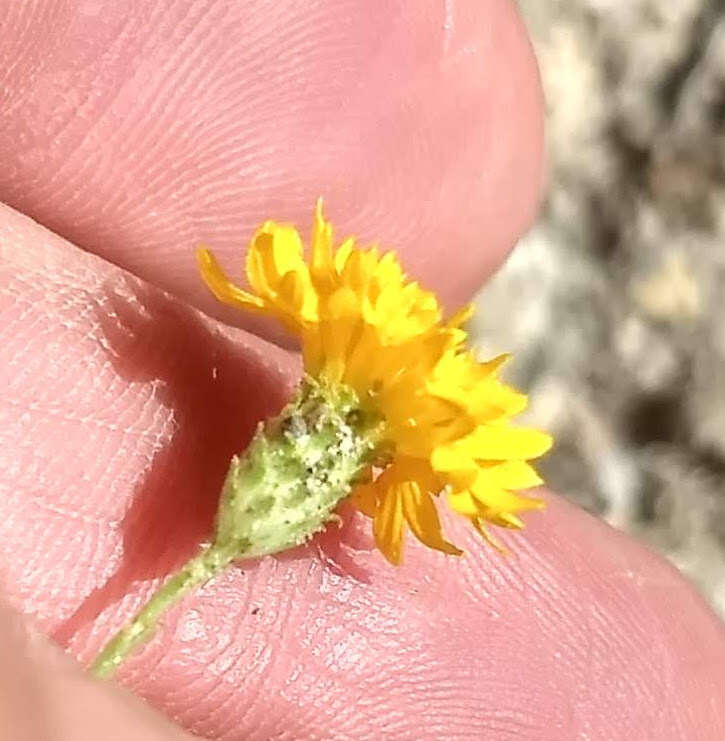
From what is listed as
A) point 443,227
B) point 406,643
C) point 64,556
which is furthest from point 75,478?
point 443,227

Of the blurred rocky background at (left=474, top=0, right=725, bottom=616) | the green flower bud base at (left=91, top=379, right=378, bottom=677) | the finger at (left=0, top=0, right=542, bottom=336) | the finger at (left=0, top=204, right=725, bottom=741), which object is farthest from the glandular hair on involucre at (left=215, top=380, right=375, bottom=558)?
the blurred rocky background at (left=474, top=0, right=725, bottom=616)

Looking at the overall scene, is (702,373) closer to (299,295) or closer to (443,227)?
(443,227)

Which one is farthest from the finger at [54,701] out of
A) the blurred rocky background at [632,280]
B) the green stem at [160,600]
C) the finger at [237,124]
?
the blurred rocky background at [632,280]

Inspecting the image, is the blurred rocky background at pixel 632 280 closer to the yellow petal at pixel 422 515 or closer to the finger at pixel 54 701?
the yellow petal at pixel 422 515

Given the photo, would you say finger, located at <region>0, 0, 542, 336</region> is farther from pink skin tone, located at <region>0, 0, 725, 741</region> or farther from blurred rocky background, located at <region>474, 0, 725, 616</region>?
blurred rocky background, located at <region>474, 0, 725, 616</region>

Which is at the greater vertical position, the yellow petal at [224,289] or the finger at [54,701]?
the yellow petal at [224,289]

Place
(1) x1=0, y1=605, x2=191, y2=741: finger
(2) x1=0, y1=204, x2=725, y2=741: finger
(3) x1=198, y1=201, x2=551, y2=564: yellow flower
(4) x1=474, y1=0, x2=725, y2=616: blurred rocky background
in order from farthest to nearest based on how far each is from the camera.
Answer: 1. (4) x1=474, y1=0, x2=725, y2=616: blurred rocky background
2. (2) x1=0, y1=204, x2=725, y2=741: finger
3. (3) x1=198, y1=201, x2=551, y2=564: yellow flower
4. (1) x1=0, y1=605, x2=191, y2=741: finger

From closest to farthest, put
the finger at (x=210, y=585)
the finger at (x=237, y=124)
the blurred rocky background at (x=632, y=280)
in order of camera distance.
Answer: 1. the finger at (x=210, y=585)
2. the finger at (x=237, y=124)
3. the blurred rocky background at (x=632, y=280)
